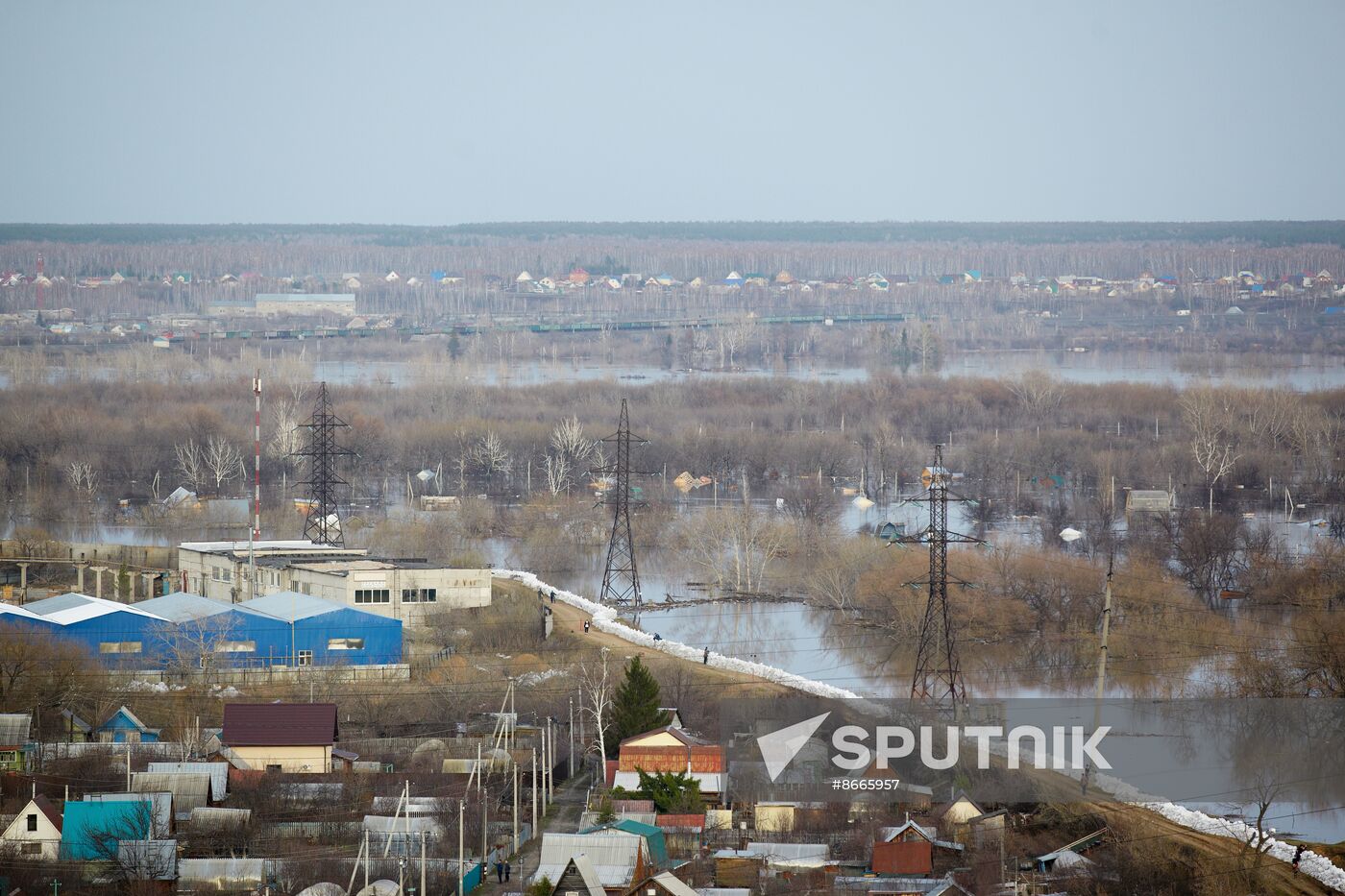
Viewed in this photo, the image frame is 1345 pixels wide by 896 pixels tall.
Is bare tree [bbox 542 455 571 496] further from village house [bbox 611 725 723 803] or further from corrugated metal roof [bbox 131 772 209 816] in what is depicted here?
corrugated metal roof [bbox 131 772 209 816]

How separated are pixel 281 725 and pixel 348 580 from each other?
4.11 metres

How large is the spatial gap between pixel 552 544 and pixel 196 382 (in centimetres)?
1591

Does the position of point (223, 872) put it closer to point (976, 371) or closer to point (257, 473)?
point (257, 473)

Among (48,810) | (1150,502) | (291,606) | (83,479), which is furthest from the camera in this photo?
(83,479)

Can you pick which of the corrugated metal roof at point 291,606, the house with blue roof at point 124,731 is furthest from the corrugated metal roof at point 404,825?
the corrugated metal roof at point 291,606

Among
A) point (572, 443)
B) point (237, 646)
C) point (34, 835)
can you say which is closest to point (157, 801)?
point (34, 835)

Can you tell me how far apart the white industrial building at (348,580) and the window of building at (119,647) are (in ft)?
6.14

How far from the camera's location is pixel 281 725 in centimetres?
1136

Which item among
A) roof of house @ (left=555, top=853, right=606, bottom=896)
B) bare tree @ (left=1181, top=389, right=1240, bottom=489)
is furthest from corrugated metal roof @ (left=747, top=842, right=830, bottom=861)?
bare tree @ (left=1181, top=389, right=1240, bottom=489)

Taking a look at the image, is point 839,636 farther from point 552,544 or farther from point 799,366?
point 799,366

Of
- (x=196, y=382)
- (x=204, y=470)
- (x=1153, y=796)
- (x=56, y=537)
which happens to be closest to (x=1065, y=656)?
(x=1153, y=796)

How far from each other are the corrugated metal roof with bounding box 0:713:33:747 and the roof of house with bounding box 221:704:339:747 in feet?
3.66

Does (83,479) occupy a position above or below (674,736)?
below

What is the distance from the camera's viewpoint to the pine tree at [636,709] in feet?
37.0
